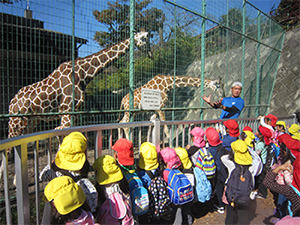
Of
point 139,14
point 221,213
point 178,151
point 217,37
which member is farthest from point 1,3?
point 217,37

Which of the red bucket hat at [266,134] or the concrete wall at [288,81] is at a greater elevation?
the concrete wall at [288,81]

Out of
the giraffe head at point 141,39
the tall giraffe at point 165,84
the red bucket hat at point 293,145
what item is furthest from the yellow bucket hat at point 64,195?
the tall giraffe at point 165,84

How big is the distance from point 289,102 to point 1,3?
10527mm

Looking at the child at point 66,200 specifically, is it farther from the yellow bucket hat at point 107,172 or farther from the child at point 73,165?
the yellow bucket hat at point 107,172

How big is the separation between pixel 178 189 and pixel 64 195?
133cm

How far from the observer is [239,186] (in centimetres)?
249

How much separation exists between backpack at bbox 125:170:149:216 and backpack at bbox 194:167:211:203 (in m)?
0.91

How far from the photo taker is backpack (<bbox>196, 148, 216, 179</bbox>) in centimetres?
277

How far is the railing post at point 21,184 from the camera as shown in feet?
4.58

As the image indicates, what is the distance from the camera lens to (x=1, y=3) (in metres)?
2.82

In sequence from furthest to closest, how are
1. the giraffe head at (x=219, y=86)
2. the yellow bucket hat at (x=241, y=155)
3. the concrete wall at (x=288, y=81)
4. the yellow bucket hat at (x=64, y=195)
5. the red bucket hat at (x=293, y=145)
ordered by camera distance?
the concrete wall at (x=288, y=81)
the giraffe head at (x=219, y=86)
the red bucket hat at (x=293, y=145)
the yellow bucket hat at (x=241, y=155)
the yellow bucket hat at (x=64, y=195)

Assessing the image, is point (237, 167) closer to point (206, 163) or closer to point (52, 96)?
point (206, 163)

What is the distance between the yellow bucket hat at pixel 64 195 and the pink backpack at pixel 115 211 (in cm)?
39

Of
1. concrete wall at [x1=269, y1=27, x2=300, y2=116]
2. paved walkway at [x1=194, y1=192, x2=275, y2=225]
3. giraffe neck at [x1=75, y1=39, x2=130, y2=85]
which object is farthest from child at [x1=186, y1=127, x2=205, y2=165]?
concrete wall at [x1=269, y1=27, x2=300, y2=116]
